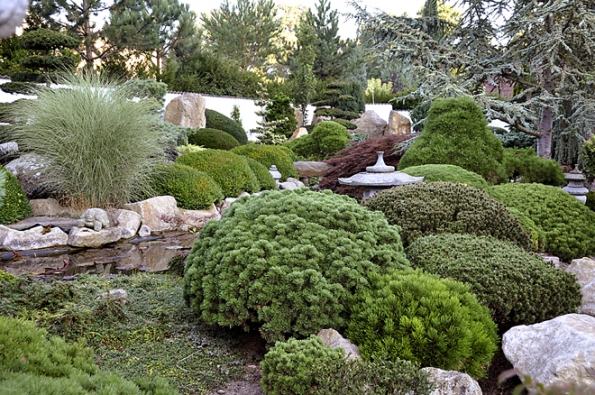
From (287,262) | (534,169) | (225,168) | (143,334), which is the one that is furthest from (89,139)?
(534,169)

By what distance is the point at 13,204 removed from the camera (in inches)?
259

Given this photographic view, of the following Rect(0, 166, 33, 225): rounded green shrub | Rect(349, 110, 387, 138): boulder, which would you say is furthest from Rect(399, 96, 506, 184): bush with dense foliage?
Rect(349, 110, 387, 138): boulder

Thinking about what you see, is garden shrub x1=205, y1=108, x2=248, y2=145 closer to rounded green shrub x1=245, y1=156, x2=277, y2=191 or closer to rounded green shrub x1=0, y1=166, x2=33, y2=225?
rounded green shrub x1=245, y1=156, x2=277, y2=191

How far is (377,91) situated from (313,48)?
4.94 m

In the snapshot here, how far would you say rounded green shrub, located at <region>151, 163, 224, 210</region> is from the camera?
7.94 meters

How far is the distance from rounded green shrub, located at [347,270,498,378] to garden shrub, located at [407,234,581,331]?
0.20 m

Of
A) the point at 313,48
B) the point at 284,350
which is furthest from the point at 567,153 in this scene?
the point at 313,48

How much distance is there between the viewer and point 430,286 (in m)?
2.61

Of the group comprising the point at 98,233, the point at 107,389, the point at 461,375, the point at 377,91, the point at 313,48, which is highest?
the point at 313,48

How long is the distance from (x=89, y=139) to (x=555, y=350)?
6.39 metres

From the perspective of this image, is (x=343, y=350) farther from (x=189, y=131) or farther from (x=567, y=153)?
(x=189, y=131)

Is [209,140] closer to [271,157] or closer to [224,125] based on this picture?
[224,125]

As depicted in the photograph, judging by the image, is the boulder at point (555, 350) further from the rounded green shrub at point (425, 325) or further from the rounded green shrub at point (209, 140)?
the rounded green shrub at point (209, 140)

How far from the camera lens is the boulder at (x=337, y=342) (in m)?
2.46
